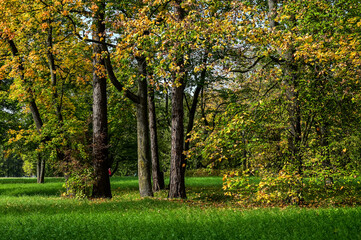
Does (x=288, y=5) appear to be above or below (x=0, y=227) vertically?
above

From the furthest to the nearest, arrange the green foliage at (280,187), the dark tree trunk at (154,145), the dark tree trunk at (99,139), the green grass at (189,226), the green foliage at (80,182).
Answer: the dark tree trunk at (154,145), the dark tree trunk at (99,139), the green foliage at (80,182), the green foliage at (280,187), the green grass at (189,226)

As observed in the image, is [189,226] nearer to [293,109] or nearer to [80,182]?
[293,109]

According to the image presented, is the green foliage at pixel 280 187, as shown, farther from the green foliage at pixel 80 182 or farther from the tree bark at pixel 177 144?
the green foliage at pixel 80 182

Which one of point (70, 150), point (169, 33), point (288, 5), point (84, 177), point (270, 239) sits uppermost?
point (288, 5)

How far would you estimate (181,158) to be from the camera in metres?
15.6

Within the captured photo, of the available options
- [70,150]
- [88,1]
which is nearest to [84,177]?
[70,150]

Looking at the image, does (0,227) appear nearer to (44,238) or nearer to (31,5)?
(44,238)

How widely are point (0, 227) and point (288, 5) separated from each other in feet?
34.1

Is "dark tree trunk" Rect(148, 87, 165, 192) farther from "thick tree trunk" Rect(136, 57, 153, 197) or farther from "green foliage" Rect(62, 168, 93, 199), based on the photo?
"green foliage" Rect(62, 168, 93, 199)

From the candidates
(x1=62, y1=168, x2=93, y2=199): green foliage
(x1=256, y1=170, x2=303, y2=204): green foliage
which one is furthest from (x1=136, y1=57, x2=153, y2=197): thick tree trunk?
(x1=256, y1=170, x2=303, y2=204): green foliage

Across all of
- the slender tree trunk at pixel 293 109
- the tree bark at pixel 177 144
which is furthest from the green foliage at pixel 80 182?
the slender tree trunk at pixel 293 109

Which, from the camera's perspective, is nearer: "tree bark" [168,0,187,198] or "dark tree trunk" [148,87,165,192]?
"tree bark" [168,0,187,198]

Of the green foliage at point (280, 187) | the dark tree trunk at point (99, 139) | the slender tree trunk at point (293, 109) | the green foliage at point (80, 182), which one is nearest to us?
the green foliage at point (280, 187)

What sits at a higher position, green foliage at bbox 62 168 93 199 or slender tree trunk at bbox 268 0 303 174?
slender tree trunk at bbox 268 0 303 174
